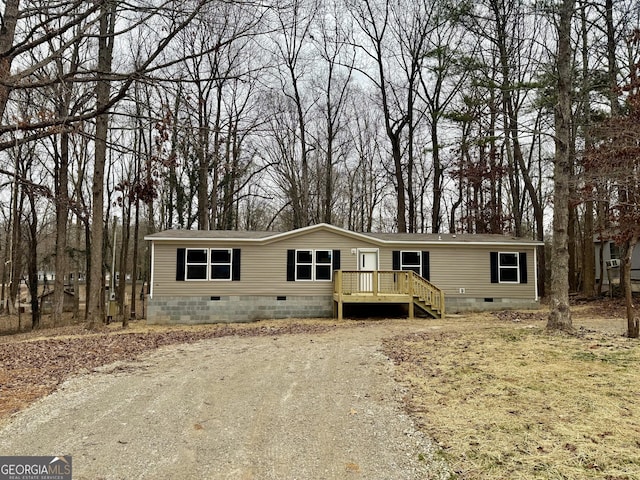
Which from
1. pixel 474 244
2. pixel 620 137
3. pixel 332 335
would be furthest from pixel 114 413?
pixel 474 244

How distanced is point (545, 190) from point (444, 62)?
1149 cm

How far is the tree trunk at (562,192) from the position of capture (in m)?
9.40

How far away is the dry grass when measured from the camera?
3218 mm

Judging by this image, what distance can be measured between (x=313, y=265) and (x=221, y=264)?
326 cm

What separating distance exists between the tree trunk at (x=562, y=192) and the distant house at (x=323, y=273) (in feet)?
16.9

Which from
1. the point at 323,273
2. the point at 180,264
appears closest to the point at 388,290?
the point at 323,273

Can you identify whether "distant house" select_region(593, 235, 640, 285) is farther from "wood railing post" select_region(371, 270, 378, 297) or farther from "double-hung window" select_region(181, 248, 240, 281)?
"double-hung window" select_region(181, 248, 240, 281)

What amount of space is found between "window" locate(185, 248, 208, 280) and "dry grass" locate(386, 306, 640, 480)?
8812 mm

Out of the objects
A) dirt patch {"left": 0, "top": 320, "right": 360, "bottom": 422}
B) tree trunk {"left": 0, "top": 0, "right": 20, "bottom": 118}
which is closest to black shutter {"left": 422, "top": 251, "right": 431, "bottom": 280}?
dirt patch {"left": 0, "top": 320, "right": 360, "bottom": 422}

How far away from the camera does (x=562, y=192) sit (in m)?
9.70

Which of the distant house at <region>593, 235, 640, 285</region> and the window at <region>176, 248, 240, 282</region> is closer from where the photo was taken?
the window at <region>176, 248, 240, 282</region>

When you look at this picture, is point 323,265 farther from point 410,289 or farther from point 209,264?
point 209,264

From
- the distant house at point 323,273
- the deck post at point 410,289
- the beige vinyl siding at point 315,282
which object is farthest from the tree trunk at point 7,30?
the deck post at point 410,289

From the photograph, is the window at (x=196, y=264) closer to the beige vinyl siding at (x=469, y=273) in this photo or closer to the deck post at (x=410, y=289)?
the deck post at (x=410, y=289)
